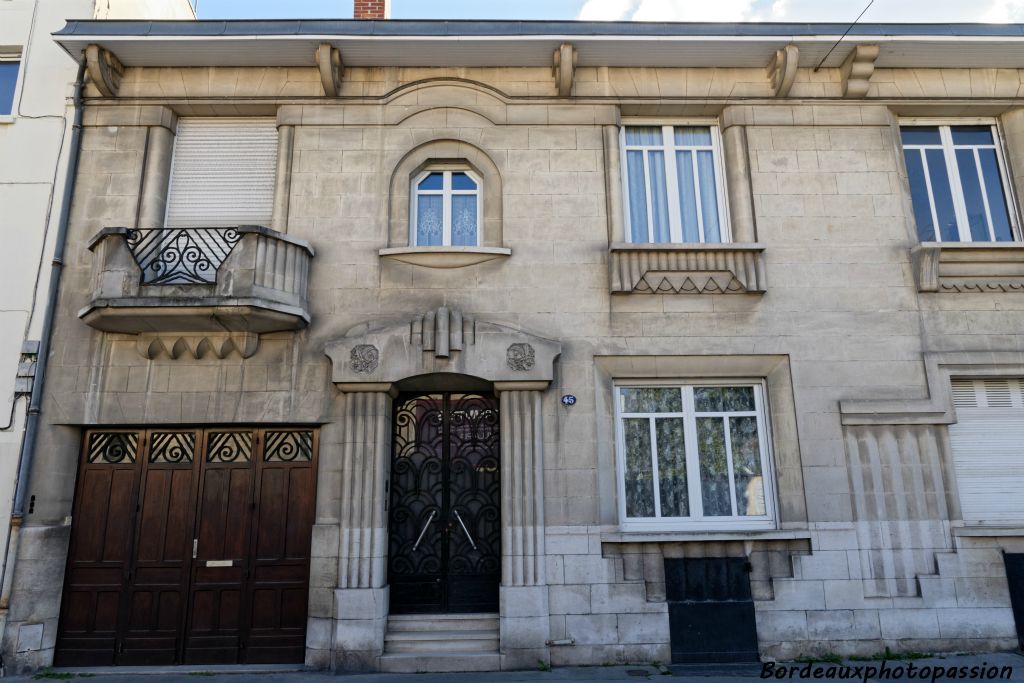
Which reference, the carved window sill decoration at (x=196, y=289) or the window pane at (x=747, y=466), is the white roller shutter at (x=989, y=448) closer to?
the window pane at (x=747, y=466)

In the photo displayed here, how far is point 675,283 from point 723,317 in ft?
2.51

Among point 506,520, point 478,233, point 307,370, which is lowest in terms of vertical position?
point 506,520

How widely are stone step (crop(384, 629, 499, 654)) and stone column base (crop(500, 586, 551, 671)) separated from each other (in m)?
0.25

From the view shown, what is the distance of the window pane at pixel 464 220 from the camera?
29.3 feet

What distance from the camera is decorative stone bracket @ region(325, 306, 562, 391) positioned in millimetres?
8047

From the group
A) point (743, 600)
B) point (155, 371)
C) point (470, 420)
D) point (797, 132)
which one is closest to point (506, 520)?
point (470, 420)

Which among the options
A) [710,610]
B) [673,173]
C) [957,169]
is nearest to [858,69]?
[957,169]

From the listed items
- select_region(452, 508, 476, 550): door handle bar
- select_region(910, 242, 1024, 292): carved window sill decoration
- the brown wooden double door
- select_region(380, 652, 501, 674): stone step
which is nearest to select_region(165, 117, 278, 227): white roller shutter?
the brown wooden double door

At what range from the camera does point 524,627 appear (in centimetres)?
747

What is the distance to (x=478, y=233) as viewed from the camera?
894 centimetres

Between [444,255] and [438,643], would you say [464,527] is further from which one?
[444,255]

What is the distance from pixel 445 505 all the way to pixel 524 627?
175 centimetres

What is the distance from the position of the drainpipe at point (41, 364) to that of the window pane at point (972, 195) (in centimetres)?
1254

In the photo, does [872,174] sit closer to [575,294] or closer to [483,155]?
[575,294]
